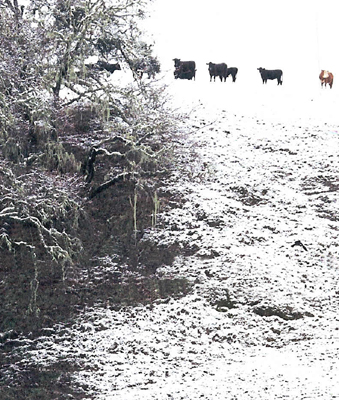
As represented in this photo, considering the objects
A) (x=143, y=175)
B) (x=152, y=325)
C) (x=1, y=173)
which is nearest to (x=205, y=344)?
(x=152, y=325)

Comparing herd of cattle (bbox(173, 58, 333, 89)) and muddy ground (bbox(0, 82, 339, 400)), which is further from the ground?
herd of cattle (bbox(173, 58, 333, 89))

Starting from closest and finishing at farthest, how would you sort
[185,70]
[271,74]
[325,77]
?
[325,77]
[185,70]
[271,74]

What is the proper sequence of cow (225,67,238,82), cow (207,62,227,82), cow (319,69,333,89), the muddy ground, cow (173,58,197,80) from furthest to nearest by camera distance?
1. cow (225,67,238,82)
2. cow (207,62,227,82)
3. cow (173,58,197,80)
4. cow (319,69,333,89)
5. the muddy ground

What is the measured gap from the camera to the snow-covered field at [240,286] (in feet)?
51.5

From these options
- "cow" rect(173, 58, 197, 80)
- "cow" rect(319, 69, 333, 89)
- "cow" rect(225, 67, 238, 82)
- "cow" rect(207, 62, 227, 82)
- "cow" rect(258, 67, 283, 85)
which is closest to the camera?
"cow" rect(319, 69, 333, 89)

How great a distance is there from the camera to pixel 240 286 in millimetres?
19594

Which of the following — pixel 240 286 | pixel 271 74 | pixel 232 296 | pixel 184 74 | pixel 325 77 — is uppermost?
pixel 184 74

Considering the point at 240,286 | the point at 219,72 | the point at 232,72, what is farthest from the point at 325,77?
the point at 240,286

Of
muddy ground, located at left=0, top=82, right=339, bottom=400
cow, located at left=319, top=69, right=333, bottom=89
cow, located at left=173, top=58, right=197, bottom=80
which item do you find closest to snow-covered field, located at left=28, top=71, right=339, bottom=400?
muddy ground, located at left=0, top=82, right=339, bottom=400

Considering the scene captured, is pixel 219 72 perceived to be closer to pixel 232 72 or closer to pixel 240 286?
pixel 232 72

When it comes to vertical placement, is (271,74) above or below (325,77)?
above

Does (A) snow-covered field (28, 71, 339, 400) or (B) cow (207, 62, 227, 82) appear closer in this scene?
(A) snow-covered field (28, 71, 339, 400)

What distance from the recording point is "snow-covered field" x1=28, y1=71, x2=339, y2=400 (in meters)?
15.7

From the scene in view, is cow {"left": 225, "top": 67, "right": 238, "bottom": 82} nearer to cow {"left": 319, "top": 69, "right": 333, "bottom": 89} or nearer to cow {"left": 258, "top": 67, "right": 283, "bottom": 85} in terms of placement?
cow {"left": 258, "top": 67, "right": 283, "bottom": 85}
